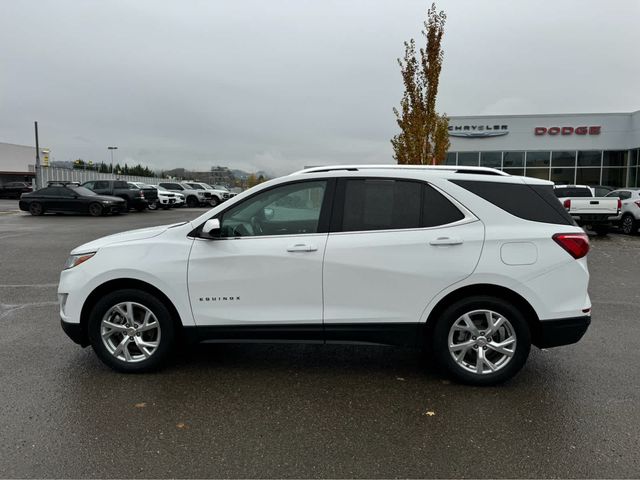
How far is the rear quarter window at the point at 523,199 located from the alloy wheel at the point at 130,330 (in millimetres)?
2880

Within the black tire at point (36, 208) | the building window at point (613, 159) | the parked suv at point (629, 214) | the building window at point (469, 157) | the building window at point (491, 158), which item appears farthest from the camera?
the building window at point (469, 157)

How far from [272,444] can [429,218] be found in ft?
6.91

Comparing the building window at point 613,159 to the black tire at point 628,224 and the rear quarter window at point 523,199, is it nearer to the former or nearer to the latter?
the black tire at point 628,224

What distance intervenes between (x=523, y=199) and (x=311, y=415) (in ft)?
8.00

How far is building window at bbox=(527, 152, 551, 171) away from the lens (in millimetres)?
31156

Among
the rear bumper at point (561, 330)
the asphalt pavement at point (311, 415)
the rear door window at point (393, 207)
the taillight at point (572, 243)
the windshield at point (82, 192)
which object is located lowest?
the asphalt pavement at point (311, 415)

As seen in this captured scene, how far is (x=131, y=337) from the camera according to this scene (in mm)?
4184

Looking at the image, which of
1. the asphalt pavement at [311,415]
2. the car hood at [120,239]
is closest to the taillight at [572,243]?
the asphalt pavement at [311,415]

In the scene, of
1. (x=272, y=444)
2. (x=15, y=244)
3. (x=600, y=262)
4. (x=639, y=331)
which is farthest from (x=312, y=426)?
(x=15, y=244)

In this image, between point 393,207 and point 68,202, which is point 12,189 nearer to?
point 68,202

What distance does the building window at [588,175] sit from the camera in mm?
31062

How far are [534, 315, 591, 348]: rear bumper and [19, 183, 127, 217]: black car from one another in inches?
898

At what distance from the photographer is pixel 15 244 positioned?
42.3ft

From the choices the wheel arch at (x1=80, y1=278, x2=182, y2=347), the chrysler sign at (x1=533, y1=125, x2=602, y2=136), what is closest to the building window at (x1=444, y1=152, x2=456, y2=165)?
the chrysler sign at (x1=533, y1=125, x2=602, y2=136)
